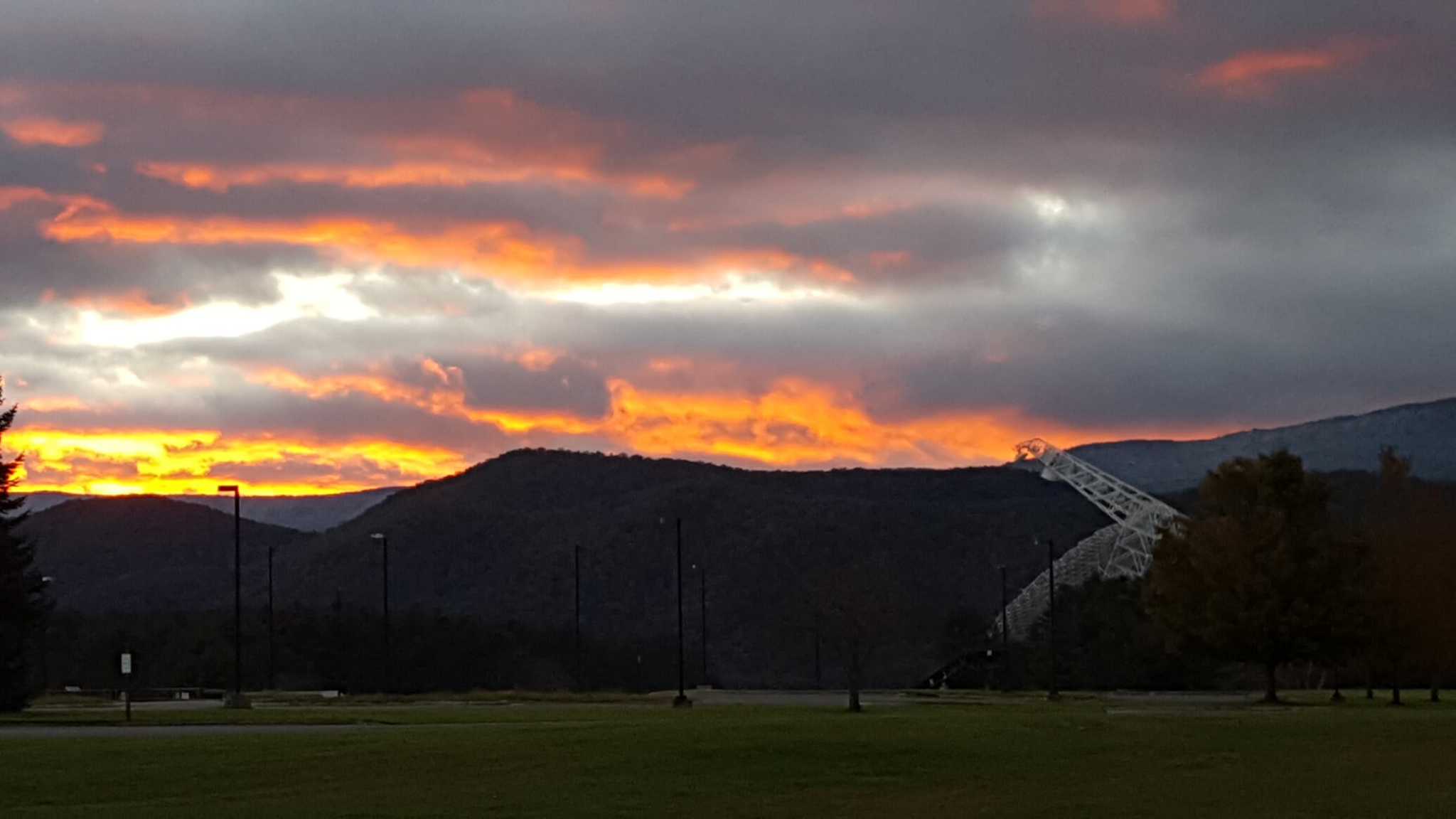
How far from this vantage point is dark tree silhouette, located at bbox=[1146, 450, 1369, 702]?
61.2 m

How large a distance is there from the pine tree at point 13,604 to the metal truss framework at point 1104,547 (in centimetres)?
5763

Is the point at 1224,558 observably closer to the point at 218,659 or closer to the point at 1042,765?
the point at 1042,765

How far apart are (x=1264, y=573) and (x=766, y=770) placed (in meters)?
35.8

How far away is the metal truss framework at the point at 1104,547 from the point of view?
106 meters

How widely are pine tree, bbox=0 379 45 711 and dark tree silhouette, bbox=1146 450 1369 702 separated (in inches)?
1561

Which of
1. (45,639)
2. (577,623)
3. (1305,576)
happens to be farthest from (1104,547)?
(45,639)

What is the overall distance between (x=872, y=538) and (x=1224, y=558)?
108 metres

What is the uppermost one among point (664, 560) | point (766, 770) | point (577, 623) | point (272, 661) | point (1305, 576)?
point (664, 560)

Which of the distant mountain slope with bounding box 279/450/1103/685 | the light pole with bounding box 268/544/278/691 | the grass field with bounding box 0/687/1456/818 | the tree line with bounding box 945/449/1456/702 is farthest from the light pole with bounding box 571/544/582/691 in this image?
the grass field with bounding box 0/687/1456/818

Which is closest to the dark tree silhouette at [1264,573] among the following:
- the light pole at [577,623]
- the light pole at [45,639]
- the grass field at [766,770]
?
the grass field at [766,770]

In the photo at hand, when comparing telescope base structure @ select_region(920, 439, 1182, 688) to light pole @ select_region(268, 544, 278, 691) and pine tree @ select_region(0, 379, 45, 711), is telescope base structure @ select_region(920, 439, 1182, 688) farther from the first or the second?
pine tree @ select_region(0, 379, 45, 711)

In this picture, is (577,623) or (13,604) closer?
(13,604)

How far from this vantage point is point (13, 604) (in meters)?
59.5

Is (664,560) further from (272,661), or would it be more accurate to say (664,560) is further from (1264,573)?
(1264,573)
